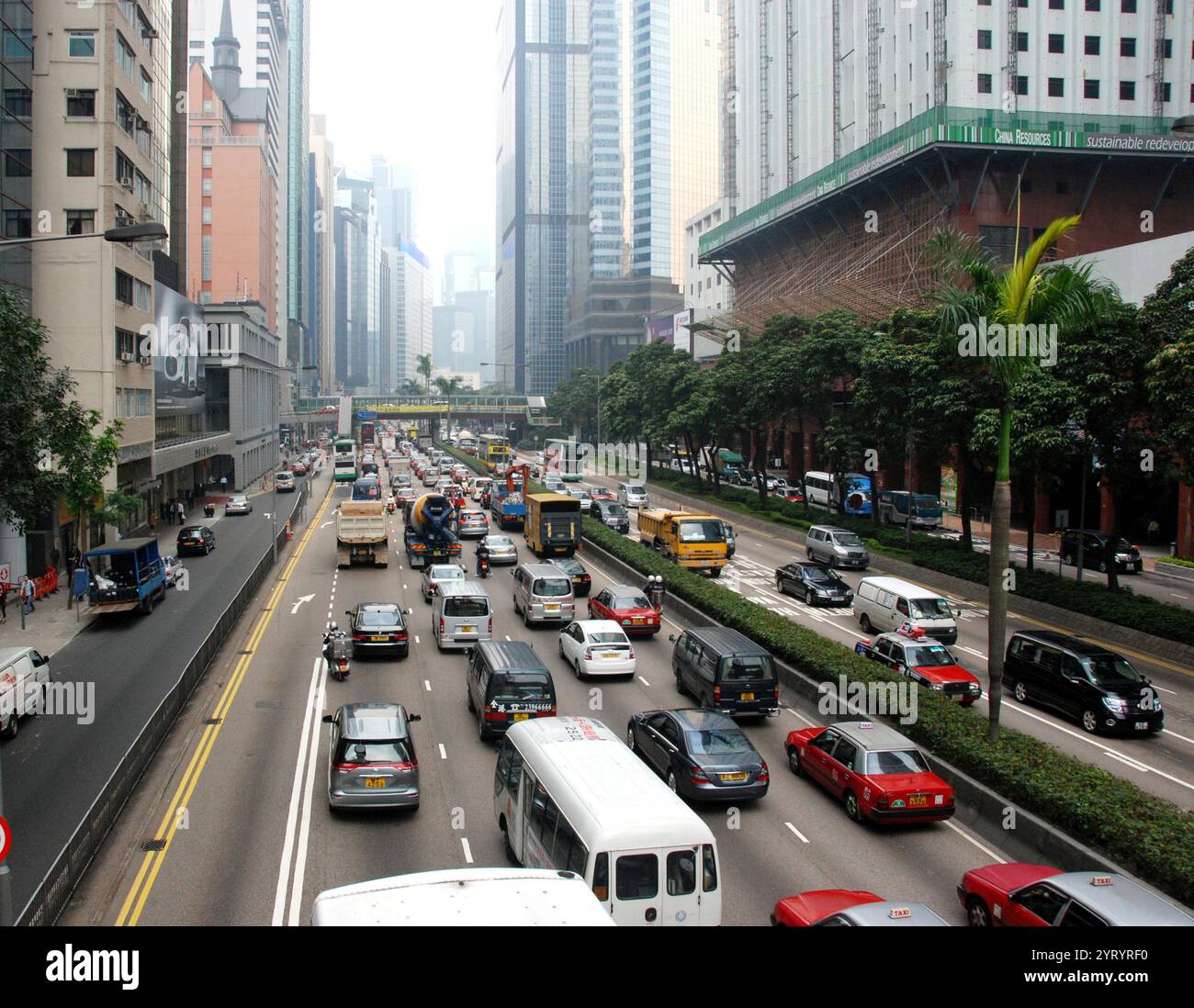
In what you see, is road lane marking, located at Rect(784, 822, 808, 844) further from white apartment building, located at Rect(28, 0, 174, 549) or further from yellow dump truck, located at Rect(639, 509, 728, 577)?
white apartment building, located at Rect(28, 0, 174, 549)

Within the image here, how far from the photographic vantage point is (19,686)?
74.3ft

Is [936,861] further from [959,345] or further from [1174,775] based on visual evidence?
[959,345]

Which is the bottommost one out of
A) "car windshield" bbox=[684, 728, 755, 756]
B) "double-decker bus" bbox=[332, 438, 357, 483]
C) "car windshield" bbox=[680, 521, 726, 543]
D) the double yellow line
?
the double yellow line

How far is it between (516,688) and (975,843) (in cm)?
897

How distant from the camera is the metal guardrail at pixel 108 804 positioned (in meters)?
12.9

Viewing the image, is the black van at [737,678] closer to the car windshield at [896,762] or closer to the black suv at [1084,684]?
the car windshield at [896,762]

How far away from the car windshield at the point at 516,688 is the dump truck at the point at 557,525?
86.1 feet

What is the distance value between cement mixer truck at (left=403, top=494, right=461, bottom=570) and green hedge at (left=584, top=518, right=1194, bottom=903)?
21296mm

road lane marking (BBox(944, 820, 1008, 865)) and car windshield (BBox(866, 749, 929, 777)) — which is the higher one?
car windshield (BBox(866, 749, 929, 777))

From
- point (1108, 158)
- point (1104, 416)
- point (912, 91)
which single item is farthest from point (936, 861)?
point (912, 91)

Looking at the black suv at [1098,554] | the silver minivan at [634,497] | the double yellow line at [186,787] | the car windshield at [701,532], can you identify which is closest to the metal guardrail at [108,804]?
the double yellow line at [186,787]

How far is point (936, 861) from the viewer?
628 inches

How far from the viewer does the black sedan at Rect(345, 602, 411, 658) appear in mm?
28078

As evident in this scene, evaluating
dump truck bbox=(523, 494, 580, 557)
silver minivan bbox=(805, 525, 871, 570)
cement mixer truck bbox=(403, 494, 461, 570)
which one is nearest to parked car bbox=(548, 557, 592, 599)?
cement mixer truck bbox=(403, 494, 461, 570)
